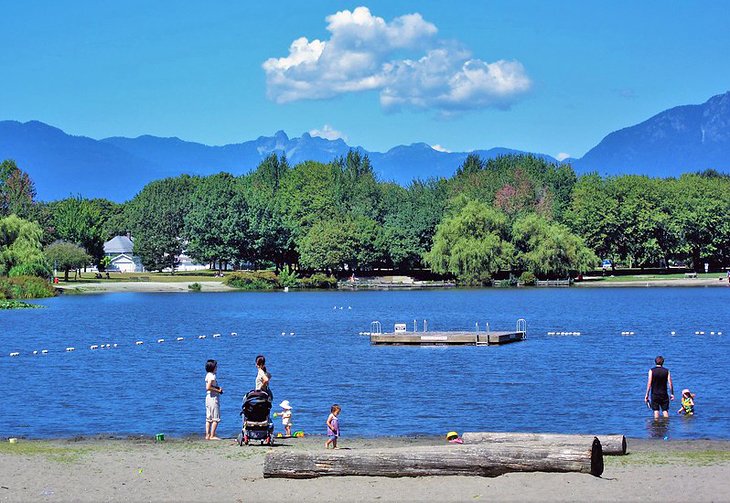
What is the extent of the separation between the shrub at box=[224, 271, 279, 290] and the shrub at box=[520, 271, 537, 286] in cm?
3218

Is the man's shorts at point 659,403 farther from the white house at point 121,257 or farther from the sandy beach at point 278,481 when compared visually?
the white house at point 121,257

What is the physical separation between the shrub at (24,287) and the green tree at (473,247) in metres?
46.1

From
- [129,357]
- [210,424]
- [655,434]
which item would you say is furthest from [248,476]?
[129,357]

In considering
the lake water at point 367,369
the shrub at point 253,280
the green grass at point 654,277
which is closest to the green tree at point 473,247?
the green grass at point 654,277

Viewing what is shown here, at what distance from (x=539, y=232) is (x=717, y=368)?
82.1 meters

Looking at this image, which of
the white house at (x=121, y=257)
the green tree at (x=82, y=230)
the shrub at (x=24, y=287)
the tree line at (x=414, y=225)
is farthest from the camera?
the white house at (x=121, y=257)

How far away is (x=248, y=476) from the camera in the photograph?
789 inches

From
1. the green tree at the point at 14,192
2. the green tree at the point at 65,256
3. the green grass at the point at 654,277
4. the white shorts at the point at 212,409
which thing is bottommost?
the white shorts at the point at 212,409

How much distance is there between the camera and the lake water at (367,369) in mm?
30797

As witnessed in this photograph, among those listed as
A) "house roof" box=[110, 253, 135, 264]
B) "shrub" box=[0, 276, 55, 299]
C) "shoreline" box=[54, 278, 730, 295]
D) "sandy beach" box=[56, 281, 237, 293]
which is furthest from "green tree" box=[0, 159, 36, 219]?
"shrub" box=[0, 276, 55, 299]

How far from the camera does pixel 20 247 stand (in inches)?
4222

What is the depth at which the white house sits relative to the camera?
174 metres

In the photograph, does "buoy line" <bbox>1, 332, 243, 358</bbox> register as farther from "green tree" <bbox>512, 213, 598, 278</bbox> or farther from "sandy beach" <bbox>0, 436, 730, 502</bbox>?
"green tree" <bbox>512, 213, 598, 278</bbox>

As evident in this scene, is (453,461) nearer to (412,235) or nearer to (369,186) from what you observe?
(412,235)
